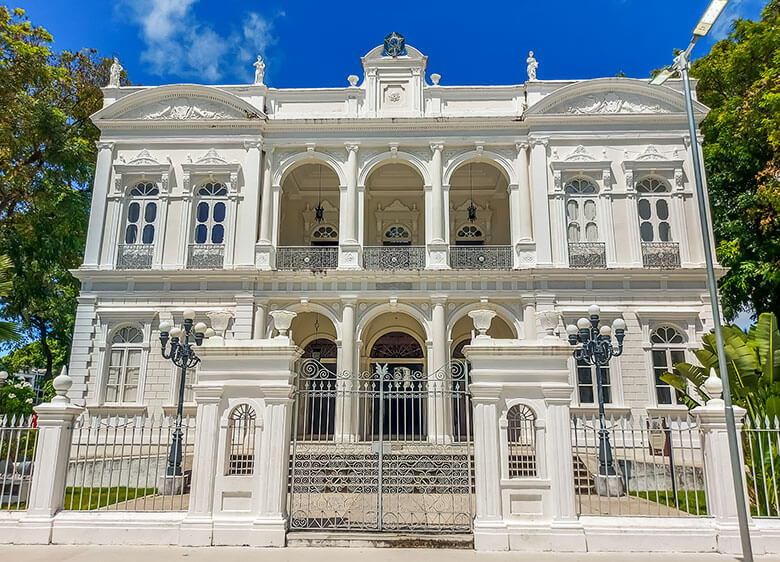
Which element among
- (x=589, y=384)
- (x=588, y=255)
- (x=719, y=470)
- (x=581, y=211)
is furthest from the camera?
(x=581, y=211)

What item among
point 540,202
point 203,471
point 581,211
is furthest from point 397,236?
point 203,471

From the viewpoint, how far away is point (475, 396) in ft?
23.5

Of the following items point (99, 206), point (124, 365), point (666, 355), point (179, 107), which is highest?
point (179, 107)

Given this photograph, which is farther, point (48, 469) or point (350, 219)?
point (350, 219)

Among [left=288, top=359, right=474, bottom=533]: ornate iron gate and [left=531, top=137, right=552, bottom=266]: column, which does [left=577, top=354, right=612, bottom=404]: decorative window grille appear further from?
[left=288, top=359, right=474, bottom=533]: ornate iron gate

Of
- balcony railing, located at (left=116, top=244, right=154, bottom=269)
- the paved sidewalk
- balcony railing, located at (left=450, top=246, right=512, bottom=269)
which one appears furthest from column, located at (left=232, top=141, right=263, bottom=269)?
the paved sidewalk

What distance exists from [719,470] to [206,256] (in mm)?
13773

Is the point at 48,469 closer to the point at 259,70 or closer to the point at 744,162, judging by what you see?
the point at 259,70

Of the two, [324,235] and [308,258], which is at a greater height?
[324,235]

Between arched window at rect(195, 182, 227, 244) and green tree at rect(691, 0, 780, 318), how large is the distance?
14552 mm

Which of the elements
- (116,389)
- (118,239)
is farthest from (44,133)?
(116,389)

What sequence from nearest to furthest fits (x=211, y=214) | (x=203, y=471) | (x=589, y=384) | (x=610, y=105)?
(x=203, y=471) < (x=589, y=384) < (x=211, y=214) < (x=610, y=105)

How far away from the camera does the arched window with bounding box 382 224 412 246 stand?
1993 cm

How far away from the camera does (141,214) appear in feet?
55.8
